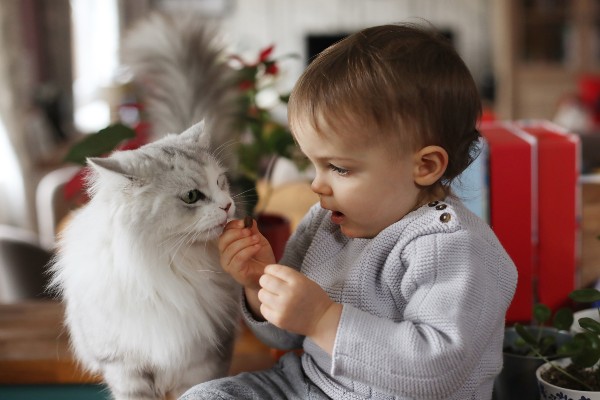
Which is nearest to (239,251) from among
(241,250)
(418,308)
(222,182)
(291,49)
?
(241,250)

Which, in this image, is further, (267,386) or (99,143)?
(99,143)

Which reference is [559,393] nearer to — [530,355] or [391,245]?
[530,355]

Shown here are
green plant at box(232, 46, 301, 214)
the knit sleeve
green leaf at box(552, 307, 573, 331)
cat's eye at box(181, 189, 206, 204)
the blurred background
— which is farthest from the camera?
the blurred background

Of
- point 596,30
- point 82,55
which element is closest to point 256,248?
point 82,55

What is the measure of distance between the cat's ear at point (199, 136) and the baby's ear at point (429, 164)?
1.00 ft

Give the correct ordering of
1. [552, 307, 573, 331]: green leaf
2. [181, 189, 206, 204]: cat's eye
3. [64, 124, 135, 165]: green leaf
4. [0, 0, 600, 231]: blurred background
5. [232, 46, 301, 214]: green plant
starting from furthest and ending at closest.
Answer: [0, 0, 600, 231]: blurred background, [232, 46, 301, 214]: green plant, [64, 124, 135, 165]: green leaf, [552, 307, 573, 331]: green leaf, [181, 189, 206, 204]: cat's eye

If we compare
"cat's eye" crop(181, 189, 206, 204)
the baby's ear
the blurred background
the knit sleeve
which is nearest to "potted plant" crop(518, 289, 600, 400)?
the knit sleeve

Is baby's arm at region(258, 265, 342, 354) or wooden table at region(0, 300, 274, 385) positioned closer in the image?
baby's arm at region(258, 265, 342, 354)

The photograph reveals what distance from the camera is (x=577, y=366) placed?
3.12 feet

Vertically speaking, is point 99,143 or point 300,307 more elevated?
point 99,143

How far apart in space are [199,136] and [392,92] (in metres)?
0.30

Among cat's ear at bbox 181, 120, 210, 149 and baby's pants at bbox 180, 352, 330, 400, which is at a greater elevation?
cat's ear at bbox 181, 120, 210, 149

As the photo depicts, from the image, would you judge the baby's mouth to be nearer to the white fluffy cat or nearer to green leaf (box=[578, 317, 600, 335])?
the white fluffy cat

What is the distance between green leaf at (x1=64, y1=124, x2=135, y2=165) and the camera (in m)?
1.14
